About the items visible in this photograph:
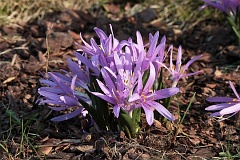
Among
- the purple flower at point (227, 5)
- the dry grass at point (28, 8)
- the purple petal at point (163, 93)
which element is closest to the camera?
the purple petal at point (163, 93)

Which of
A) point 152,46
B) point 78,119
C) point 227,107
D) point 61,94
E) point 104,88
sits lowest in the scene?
point 78,119

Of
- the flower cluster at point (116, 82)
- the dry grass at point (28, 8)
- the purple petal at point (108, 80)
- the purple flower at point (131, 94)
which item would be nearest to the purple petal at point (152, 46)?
the flower cluster at point (116, 82)

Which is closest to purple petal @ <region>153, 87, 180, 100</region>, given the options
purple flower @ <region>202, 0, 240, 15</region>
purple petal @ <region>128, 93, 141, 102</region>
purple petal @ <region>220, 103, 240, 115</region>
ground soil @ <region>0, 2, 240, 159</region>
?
purple petal @ <region>128, 93, 141, 102</region>

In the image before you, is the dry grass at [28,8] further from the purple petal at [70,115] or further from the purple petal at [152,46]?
the purple petal at [152,46]

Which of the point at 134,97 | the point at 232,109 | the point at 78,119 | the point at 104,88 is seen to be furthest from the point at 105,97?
the point at 232,109

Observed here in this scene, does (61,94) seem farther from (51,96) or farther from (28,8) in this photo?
(28,8)

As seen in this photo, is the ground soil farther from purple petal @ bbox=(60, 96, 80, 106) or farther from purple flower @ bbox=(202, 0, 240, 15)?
purple flower @ bbox=(202, 0, 240, 15)

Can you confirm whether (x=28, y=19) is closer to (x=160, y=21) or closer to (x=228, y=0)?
(x=160, y=21)
